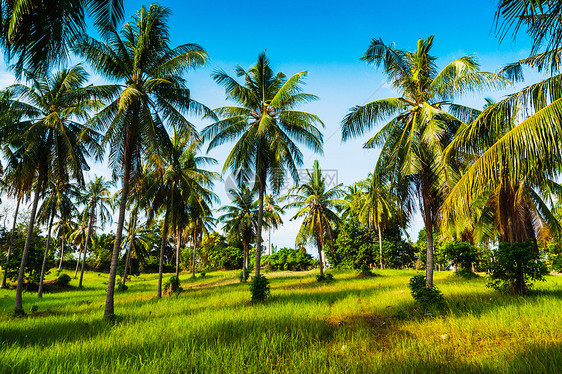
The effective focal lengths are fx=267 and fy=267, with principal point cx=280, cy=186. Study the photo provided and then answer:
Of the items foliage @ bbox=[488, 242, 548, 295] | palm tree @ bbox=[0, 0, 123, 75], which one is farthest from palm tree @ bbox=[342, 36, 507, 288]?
palm tree @ bbox=[0, 0, 123, 75]

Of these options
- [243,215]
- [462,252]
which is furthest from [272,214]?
[462,252]

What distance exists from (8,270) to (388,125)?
1053 inches

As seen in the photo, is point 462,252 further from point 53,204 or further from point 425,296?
point 53,204

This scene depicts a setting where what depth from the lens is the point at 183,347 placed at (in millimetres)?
4383

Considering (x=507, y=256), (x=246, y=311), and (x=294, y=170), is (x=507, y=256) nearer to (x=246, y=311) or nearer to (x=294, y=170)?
(x=246, y=311)

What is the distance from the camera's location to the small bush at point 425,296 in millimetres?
6797

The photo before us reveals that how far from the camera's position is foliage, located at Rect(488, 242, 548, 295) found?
7.17 meters

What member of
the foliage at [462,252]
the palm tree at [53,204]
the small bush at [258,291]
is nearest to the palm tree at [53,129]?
the palm tree at [53,204]

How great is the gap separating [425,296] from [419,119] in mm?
5989

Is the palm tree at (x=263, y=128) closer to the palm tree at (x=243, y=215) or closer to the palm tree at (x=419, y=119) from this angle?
the palm tree at (x=419, y=119)

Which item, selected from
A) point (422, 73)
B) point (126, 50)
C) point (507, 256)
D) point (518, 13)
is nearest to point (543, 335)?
point (507, 256)

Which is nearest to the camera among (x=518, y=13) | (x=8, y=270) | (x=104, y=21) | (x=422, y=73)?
(x=518, y=13)

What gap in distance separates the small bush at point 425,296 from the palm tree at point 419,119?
198 centimetres

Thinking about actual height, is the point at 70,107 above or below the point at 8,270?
above
